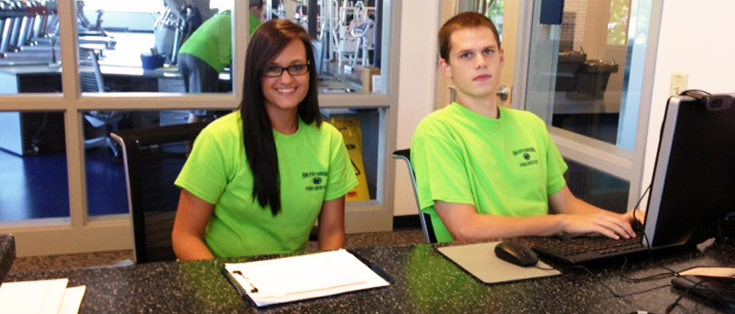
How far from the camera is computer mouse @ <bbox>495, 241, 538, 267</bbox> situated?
1387 mm

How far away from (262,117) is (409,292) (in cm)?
75

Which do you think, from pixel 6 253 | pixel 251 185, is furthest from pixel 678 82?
pixel 6 253

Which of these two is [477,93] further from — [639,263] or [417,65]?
[417,65]

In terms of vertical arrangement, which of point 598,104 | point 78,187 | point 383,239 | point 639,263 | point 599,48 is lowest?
point 383,239

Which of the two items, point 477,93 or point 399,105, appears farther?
point 399,105

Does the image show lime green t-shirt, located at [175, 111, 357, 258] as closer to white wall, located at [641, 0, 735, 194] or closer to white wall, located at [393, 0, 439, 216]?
white wall, located at [641, 0, 735, 194]

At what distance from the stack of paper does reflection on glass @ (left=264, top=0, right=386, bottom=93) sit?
113 inches

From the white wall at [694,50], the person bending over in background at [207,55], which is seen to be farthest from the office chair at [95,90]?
the white wall at [694,50]

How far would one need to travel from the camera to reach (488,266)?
4.54 feet

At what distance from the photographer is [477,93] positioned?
6.02 feet

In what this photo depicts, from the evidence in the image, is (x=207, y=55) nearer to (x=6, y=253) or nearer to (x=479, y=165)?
(x=479, y=165)

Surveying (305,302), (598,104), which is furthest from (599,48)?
(305,302)

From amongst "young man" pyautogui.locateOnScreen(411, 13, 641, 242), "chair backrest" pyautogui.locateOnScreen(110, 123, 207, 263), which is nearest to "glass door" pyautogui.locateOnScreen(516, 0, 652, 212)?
"young man" pyautogui.locateOnScreen(411, 13, 641, 242)

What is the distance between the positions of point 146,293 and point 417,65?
2964mm
